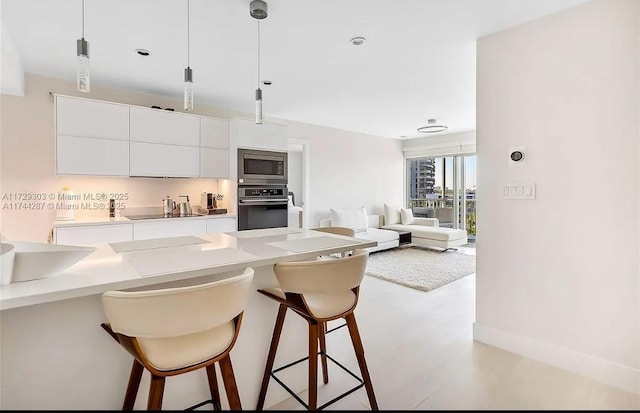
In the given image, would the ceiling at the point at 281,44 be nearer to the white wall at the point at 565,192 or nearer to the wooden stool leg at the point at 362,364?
the white wall at the point at 565,192

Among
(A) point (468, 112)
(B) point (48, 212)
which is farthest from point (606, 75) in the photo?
(B) point (48, 212)

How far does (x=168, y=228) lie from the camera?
3.82 m

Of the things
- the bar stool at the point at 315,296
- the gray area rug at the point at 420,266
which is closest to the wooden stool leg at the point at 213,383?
the bar stool at the point at 315,296

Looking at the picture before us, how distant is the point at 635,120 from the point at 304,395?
2520 mm

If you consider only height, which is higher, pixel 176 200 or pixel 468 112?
pixel 468 112

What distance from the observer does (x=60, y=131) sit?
10.7 ft

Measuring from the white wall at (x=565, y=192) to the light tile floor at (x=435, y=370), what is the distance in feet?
0.55

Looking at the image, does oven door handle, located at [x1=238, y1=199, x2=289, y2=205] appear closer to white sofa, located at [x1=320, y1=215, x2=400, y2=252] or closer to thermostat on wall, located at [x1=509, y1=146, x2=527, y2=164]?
white sofa, located at [x1=320, y1=215, x2=400, y2=252]

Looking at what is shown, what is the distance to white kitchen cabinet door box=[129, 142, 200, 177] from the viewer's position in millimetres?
3717

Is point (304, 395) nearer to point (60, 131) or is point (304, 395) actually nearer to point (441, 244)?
point (60, 131)

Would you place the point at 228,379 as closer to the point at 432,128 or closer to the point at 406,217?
the point at 432,128

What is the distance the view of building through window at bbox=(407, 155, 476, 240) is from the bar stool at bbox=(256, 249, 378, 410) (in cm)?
625

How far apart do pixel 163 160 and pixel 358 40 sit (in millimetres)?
2630

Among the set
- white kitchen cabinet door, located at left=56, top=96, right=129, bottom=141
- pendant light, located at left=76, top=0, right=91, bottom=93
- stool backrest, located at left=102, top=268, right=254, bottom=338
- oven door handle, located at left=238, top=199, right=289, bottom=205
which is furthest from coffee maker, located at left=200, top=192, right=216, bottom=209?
stool backrest, located at left=102, top=268, right=254, bottom=338
